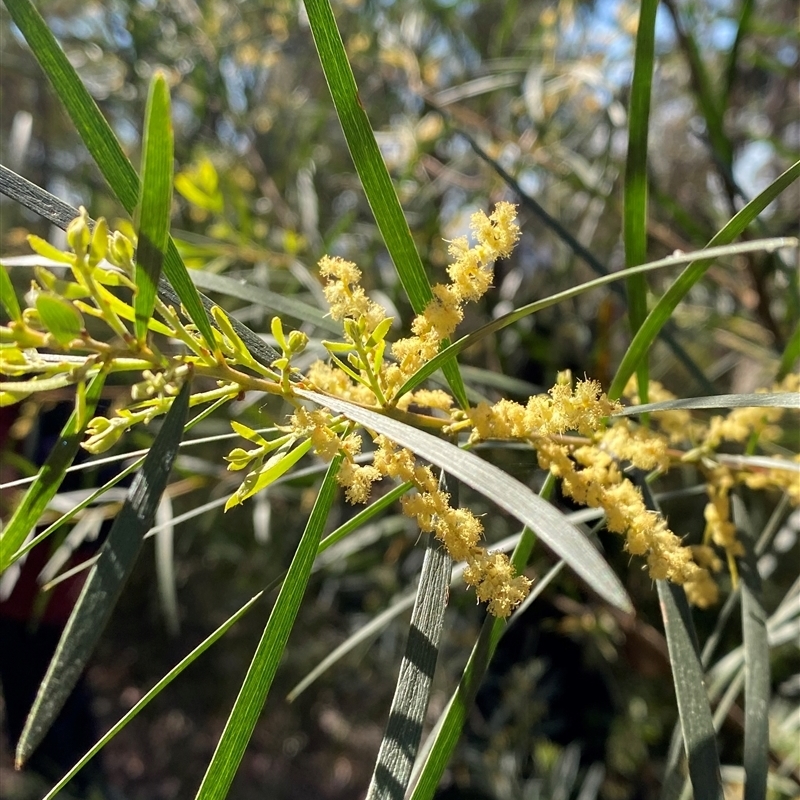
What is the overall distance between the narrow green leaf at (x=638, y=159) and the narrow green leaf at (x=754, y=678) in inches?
9.4

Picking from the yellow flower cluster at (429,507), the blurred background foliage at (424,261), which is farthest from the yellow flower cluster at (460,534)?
the blurred background foliage at (424,261)

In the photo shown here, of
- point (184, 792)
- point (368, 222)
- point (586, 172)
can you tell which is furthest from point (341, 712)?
point (586, 172)

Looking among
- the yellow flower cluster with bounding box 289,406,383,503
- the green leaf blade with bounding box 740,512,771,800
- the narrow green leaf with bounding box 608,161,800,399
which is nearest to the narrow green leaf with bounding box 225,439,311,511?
the yellow flower cluster with bounding box 289,406,383,503

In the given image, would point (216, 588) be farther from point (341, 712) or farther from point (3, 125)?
point (3, 125)

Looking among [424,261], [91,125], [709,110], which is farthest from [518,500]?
[424,261]

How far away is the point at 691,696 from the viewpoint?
41 cm

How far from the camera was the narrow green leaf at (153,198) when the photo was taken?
0.25 metres

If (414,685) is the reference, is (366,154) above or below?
above

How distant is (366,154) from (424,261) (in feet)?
2.37

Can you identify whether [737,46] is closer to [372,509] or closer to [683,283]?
[683,283]

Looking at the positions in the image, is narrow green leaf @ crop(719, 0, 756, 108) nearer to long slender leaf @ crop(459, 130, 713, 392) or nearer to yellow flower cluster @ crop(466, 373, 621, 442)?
long slender leaf @ crop(459, 130, 713, 392)

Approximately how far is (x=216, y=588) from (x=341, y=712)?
22.5 inches

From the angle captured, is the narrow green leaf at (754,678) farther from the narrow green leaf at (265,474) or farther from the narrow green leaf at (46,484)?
the narrow green leaf at (46,484)

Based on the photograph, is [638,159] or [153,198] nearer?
[153,198]
